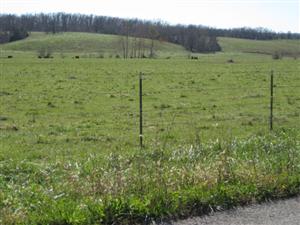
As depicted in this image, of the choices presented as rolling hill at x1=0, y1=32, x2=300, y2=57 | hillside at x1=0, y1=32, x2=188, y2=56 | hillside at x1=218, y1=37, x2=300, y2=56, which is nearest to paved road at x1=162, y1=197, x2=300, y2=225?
rolling hill at x1=0, y1=32, x2=300, y2=57

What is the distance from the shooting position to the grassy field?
5883 mm

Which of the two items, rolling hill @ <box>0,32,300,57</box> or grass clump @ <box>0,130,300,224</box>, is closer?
grass clump @ <box>0,130,300,224</box>

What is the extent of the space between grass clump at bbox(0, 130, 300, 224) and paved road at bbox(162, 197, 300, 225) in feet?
0.56

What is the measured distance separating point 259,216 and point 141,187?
5.10 feet

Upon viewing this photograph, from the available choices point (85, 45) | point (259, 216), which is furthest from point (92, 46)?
point (259, 216)

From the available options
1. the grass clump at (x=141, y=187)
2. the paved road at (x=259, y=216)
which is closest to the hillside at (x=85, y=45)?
the grass clump at (x=141, y=187)

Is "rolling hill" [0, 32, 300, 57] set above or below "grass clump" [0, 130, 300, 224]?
above

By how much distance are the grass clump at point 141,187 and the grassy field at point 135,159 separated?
1 centimetres

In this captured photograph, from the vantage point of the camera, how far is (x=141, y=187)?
636 cm

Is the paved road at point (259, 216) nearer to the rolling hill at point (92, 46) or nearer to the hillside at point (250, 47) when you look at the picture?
the rolling hill at point (92, 46)

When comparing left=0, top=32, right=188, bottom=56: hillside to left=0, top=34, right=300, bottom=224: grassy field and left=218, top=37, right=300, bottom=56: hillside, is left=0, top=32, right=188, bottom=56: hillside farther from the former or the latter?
left=0, top=34, right=300, bottom=224: grassy field

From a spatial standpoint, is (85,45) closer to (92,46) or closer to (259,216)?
(92,46)

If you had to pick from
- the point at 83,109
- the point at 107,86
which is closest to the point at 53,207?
the point at 83,109

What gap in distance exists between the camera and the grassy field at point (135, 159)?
588 centimetres
